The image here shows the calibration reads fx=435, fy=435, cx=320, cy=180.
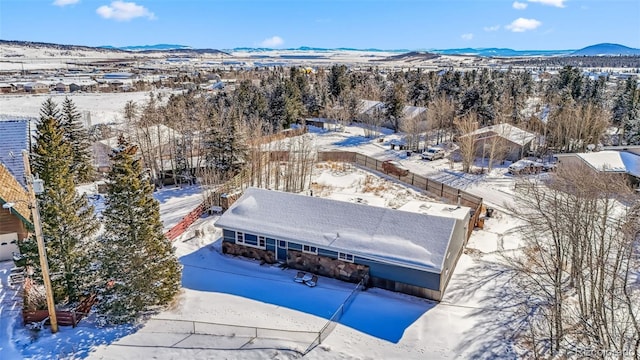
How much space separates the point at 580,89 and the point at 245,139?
5276 centimetres

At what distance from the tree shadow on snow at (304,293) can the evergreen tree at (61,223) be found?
4666 millimetres

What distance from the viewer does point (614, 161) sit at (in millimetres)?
37594

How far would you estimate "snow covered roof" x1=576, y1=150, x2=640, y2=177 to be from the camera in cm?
3591

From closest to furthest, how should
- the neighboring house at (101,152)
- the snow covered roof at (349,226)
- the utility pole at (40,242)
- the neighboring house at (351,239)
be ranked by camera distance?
the utility pole at (40,242) → the neighboring house at (351,239) → the snow covered roof at (349,226) → the neighboring house at (101,152)

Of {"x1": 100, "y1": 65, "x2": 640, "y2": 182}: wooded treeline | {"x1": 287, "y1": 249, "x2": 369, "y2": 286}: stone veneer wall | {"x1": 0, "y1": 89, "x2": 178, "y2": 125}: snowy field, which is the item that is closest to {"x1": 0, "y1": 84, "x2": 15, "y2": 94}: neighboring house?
{"x1": 0, "y1": 89, "x2": 178, "y2": 125}: snowy field

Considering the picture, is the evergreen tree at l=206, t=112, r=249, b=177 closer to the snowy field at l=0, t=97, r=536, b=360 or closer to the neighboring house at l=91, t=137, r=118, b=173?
the neighboring house at l=91, t=137, r=118, b=173

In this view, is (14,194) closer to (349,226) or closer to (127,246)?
(127,246)

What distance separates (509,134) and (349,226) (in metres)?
32.9

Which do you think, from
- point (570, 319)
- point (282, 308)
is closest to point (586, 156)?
point (570, 319)

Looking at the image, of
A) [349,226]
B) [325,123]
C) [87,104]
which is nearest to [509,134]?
[325,123]

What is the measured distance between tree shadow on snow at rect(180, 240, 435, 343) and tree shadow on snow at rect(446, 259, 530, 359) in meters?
2.17

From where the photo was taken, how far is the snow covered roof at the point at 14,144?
24.4 meters

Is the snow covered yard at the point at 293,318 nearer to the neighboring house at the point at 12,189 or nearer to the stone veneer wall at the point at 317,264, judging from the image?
the stone veneer wall at the point at 317,264

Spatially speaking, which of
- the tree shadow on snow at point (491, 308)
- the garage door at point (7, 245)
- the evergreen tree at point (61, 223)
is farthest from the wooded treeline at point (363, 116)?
the tree shadow on snow at point (491, 308)
